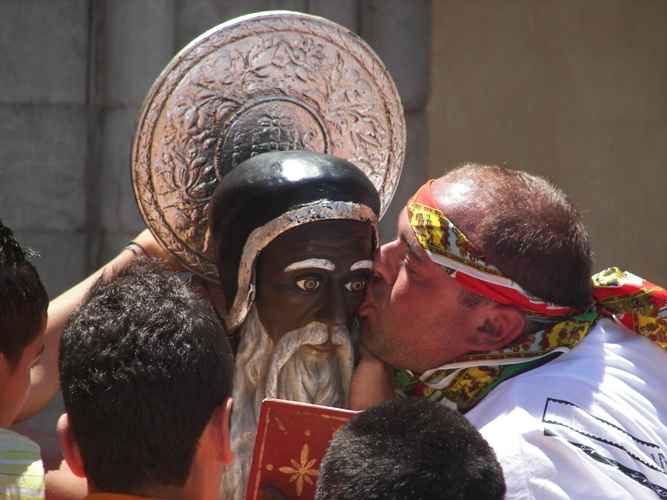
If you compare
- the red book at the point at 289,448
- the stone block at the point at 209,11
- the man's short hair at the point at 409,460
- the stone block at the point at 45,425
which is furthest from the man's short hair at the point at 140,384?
the stone block at the point at 209,11

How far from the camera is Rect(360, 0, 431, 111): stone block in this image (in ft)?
19.7

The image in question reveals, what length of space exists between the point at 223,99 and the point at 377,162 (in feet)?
1.55

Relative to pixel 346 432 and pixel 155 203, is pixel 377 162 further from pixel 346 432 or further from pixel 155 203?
pixel 346 432

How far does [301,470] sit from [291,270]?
55 cm

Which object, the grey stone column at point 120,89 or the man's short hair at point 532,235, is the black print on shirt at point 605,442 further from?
the grey stone column at point 120,89

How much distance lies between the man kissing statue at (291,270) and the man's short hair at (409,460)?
964 millimetres

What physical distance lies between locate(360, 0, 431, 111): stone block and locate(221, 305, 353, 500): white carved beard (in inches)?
117

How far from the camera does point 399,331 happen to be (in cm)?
305

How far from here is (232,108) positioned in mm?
3316

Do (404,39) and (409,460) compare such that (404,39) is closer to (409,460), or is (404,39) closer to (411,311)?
(411,311)

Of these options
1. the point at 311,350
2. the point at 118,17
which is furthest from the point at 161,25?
the point at 311,350

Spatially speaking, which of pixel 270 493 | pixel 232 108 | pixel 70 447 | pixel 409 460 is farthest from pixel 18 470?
pixel 232 108

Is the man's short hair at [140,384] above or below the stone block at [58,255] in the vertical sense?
above

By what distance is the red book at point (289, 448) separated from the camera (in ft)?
8.86
